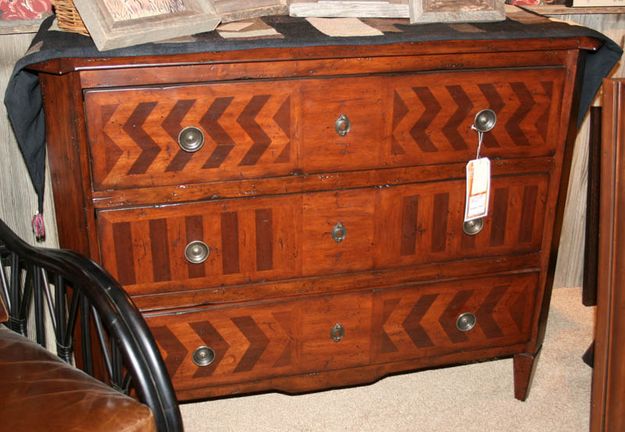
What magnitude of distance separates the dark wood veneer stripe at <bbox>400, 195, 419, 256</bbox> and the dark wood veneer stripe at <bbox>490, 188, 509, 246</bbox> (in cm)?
21

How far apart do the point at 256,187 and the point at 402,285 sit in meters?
0.46

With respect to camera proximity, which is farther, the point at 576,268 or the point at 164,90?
the point at 576,268

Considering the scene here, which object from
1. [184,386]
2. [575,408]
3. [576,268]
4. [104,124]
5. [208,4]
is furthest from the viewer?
[576,268]

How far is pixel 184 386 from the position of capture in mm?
1959

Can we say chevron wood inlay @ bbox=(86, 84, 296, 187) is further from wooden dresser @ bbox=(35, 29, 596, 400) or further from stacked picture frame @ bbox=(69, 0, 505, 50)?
stacked picture frame @ bbox=(69, 0, 505, 50)

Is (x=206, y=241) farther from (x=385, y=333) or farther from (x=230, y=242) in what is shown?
(x=385, y=333)

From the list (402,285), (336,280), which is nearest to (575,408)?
(402,285)

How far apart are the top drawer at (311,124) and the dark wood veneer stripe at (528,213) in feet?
0.32

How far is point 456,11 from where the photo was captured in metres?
1.93

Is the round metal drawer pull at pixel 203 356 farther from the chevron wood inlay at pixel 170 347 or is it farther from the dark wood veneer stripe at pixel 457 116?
the dark wood veneer stripe at pixel 457 116

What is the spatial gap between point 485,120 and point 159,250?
0.81 m

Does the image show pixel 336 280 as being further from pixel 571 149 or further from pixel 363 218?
pixel 571 149

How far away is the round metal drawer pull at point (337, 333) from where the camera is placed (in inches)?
79.4

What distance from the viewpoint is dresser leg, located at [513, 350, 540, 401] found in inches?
87.8
